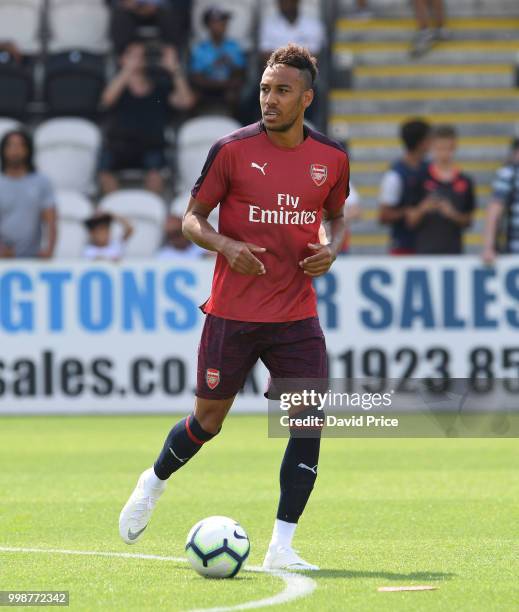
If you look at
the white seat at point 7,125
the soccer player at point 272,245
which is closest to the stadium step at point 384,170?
the white seat at point 7,125

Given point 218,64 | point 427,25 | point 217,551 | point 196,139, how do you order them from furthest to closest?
1. point 427,25
2. point 196,139
3. point 218,64
4. point 217,551

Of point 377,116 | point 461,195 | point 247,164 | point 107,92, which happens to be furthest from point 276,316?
point 377,116

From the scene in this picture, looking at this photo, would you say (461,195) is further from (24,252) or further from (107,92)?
(107,92)

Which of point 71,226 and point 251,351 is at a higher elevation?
point 251,351

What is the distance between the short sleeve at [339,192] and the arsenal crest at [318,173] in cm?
11

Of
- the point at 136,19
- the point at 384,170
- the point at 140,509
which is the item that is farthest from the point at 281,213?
the point at 136,19

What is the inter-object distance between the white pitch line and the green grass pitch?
0.20ft

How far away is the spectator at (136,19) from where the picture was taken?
779 inches

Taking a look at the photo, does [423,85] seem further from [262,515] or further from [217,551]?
[217,551]

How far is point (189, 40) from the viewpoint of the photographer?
68.2 feet

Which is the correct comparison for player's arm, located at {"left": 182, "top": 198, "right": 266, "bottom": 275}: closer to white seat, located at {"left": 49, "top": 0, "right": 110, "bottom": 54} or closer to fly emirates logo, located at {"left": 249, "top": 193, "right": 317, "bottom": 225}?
fly emirates logo, located at {"left": 249, "top": 193, "right": 317, "bottom": 225}

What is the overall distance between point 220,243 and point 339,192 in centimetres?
73

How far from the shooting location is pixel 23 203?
1569cm

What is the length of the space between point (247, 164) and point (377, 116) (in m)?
13.7
